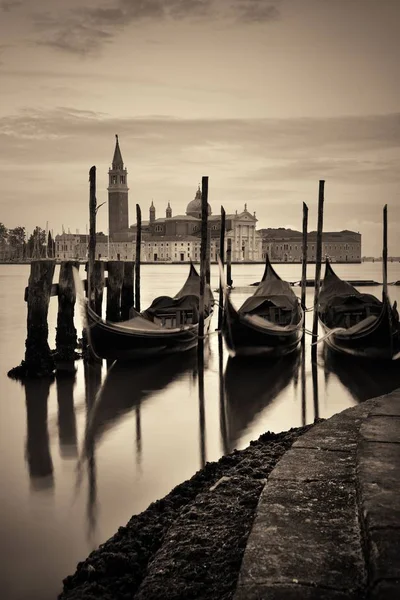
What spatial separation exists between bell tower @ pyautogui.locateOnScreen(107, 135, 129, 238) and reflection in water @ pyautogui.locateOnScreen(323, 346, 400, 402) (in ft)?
238

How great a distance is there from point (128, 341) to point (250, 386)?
5.06ft

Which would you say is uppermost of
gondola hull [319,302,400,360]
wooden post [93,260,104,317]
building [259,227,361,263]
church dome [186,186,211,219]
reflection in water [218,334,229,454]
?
church dome [186,186,211,219]

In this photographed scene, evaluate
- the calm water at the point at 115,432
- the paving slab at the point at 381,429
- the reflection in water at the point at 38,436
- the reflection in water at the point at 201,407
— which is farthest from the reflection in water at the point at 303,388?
the paving slab at the point at 381,429

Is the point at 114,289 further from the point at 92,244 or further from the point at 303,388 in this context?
the point at 303,388

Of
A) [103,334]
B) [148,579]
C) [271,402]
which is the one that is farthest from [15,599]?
[103,334]

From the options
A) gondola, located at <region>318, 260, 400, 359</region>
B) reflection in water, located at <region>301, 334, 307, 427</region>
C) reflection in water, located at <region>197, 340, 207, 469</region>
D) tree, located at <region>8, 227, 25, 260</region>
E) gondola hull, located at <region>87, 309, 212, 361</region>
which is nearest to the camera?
reflection in water, located at <region>197, 340, 207, 469</region>

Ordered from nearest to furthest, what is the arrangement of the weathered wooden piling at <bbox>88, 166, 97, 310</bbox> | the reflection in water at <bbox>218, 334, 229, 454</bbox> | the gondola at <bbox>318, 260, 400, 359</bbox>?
the reflection in water at <bbox>218, 334, 229, 454</bbox>, the gondola at <bbox>318, 260, 400, 359</bbox>, the weathered wooden piling at <bbox>88, 166, 97, 310</bbox>

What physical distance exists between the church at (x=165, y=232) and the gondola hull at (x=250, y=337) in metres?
68.6

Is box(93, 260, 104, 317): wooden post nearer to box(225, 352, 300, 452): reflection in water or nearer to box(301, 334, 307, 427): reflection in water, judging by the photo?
box(225, 352, 300, 452): reflection in water

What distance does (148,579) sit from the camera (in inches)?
86.4

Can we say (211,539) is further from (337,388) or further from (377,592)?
(337,388)

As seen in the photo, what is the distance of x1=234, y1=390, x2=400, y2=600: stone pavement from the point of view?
1.74m

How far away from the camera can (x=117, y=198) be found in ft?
262

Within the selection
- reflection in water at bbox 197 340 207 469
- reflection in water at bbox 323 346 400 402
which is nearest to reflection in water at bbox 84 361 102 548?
reflection in water at bbox 197 340 207 469
